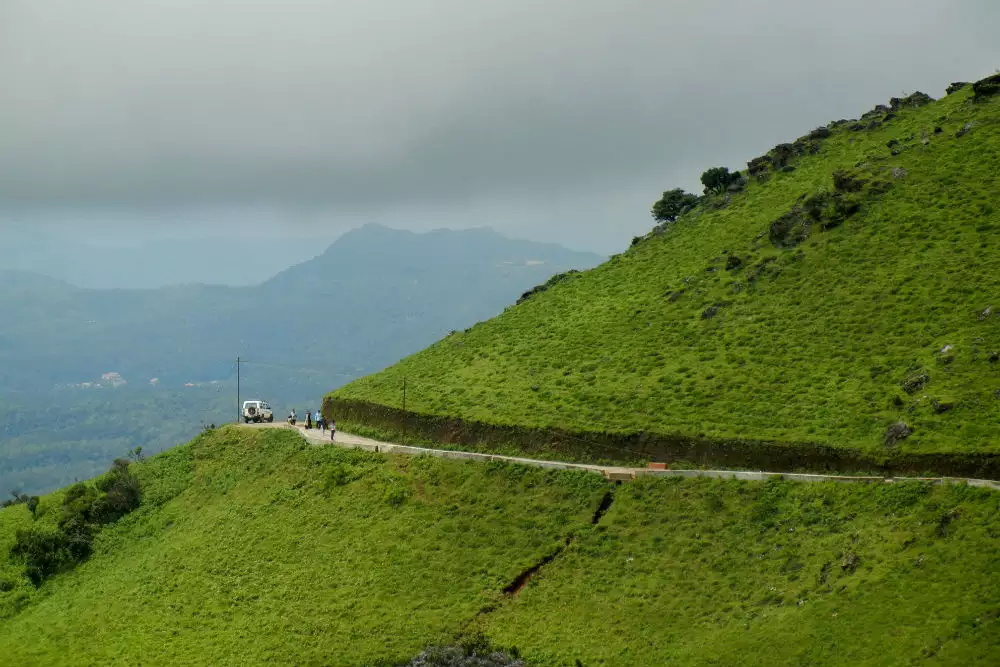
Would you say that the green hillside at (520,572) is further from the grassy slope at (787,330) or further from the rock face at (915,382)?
the rock face at (915,382)

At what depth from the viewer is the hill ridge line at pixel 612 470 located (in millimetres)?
43500

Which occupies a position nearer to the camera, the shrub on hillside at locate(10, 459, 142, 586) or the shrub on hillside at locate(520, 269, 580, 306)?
the shrub on hillside at locate(10, 459, 142, 586)

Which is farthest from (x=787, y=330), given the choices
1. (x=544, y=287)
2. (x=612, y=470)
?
(x=544, y=287)

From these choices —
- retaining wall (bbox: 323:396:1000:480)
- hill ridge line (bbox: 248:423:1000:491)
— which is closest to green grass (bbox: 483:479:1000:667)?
hill ridge line (bbox: 248:423:1000:491)

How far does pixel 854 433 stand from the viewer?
48.2 m

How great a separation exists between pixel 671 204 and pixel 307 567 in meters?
59.7

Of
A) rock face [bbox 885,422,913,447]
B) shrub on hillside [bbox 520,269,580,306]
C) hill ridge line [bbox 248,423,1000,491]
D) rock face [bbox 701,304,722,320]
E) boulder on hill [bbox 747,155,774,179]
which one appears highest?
boulder on hill [bbox 747,155,774,179]

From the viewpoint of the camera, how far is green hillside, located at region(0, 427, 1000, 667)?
36.6 metres

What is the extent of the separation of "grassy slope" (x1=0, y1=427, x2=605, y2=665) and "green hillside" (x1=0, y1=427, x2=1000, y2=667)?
127 mm

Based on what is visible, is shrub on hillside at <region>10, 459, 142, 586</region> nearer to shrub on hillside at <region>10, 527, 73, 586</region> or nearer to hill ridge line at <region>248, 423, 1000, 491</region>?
shrub on hillside at <region>10, 527, 73, 586</region>

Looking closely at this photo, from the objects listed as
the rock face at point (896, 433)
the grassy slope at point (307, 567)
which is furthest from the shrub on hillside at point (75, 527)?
the rock face at point (896, 433)

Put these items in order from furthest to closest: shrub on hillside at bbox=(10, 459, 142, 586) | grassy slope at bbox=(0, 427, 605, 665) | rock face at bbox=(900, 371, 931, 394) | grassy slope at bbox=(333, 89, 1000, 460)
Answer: shrub on hillside at bbox=(10, 459, 142, 586), grassy slope at bbox=(333, 89, 1000, 460), rock face at bbox=(900, 371, 931, 394), grassy slope at bbox=(0, 427, 605, 665)

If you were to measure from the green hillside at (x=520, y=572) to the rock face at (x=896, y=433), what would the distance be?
374cm

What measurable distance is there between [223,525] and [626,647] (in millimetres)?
29547
